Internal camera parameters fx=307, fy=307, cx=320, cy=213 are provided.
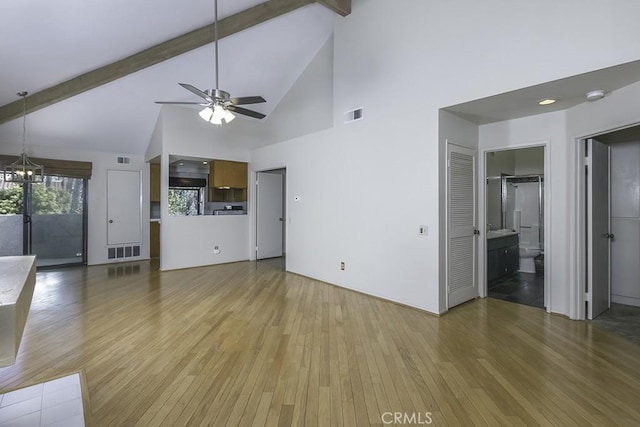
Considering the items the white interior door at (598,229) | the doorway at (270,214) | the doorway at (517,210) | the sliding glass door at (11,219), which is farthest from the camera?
the doorway at (270,214)

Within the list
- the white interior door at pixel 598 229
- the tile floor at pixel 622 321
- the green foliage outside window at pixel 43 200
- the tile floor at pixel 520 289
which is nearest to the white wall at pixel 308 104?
the white interior door at pixel 598 229

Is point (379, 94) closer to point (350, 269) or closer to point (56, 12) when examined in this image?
point (350, 269)

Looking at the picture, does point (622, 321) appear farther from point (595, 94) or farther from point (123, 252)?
point (123, 252)

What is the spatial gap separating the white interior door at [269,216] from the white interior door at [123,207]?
301cm

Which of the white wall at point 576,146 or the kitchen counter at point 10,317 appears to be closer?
the kitchen counter at point 10,317

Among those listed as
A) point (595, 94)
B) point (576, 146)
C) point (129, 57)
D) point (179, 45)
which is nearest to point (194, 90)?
point (179, 45)

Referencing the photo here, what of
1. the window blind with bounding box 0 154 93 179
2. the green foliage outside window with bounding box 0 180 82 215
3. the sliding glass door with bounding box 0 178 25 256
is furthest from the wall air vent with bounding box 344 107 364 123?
the sliding glass door with bounding box 0 178 25 256

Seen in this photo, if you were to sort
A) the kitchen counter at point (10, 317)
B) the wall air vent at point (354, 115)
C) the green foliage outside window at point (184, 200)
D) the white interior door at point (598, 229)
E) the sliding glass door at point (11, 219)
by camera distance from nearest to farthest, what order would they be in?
1. the kitchen counter at point (10, 317)
2. the white interior door at point (598, 229)
3. the wall air vent at point (354, 115)
4. the sliding glass door at point (11, 219)
5. the green foliage outside window at point (184, 200)

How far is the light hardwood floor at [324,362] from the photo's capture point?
2014 mm

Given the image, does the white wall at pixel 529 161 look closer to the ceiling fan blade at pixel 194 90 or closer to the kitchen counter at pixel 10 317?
the ceiling fan blade at pixel 194 90

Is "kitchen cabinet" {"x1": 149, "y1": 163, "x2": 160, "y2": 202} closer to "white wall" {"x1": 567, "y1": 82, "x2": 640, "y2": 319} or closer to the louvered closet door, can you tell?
the louvered closet door

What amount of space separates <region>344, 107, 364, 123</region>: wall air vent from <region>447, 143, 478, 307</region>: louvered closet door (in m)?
1.41

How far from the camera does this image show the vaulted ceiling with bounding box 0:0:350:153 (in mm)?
3648

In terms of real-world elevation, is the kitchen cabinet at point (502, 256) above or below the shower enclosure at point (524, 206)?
below
